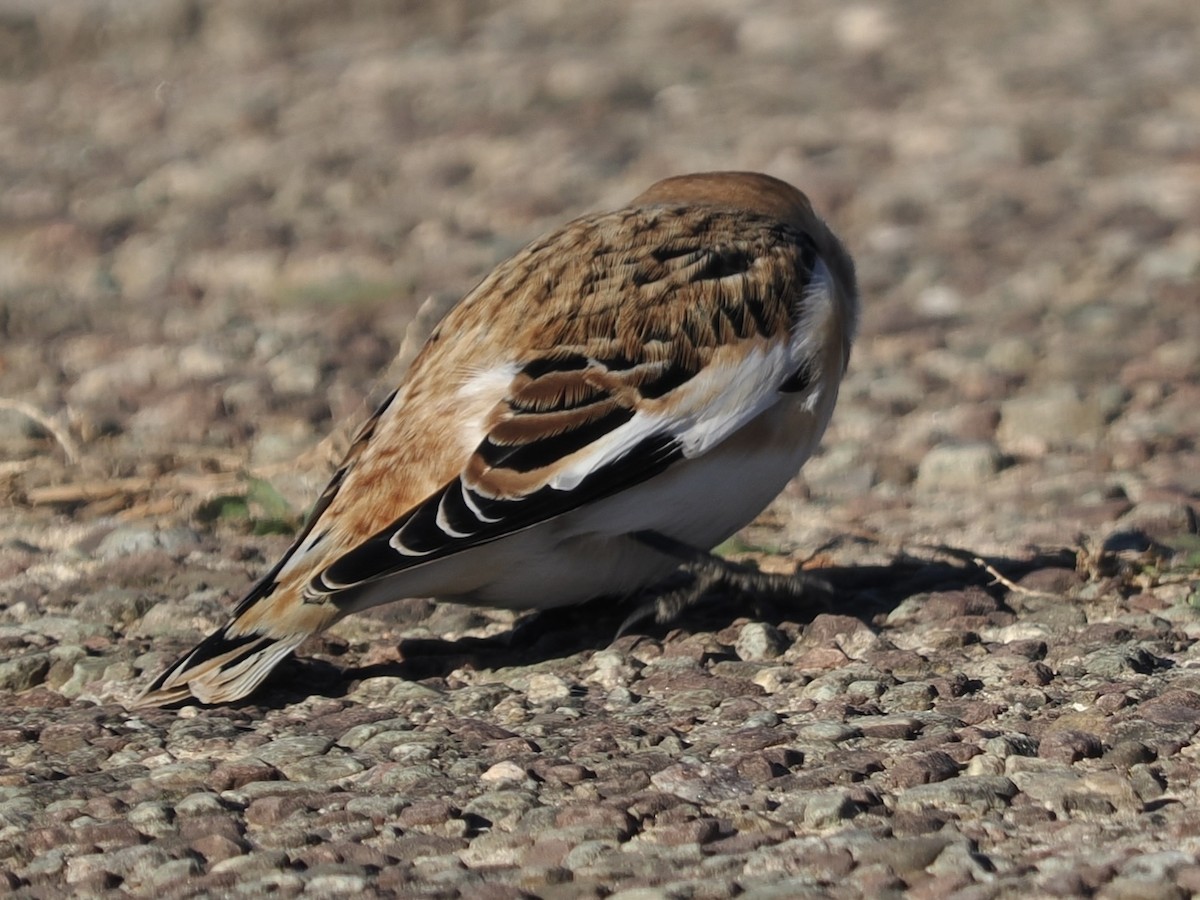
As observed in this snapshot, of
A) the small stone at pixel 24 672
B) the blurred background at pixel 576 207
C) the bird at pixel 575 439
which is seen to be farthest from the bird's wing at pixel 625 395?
the blurred background at pixel 576 207

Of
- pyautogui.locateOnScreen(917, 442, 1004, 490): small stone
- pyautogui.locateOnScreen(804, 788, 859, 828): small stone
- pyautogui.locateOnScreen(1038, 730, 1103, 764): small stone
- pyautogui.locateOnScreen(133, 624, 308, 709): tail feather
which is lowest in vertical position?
pyautogui.locateOnScreen(1038, 730, 1103, 764): small stone

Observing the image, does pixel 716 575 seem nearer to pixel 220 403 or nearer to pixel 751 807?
pixel 751 807

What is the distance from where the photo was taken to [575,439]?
4.57 meters

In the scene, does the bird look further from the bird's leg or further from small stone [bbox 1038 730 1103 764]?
small stone [bbox 1038 730 1103 764]

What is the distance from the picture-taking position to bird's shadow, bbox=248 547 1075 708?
16.4 ft

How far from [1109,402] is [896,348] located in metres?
1.01

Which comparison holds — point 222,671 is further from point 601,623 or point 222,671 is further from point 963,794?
point 963,794

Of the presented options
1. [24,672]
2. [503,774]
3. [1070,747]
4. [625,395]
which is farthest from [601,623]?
[1070,747]

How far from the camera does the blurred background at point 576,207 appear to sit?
22.3ft

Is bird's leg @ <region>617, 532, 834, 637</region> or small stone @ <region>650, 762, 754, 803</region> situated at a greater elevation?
bird's leg @ <region>617, 532, 834, 637</region>

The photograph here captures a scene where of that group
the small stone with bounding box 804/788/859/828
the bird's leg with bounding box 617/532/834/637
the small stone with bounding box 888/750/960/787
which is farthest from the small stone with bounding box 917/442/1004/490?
the small stone with bounding box 804/788/859/828

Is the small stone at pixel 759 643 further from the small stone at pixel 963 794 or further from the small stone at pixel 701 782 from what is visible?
the small stone at pixel 963 794

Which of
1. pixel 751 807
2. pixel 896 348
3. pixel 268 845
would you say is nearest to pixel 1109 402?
pixel 896 348

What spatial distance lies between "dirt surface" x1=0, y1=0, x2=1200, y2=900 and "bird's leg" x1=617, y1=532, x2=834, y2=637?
0.22 feet
